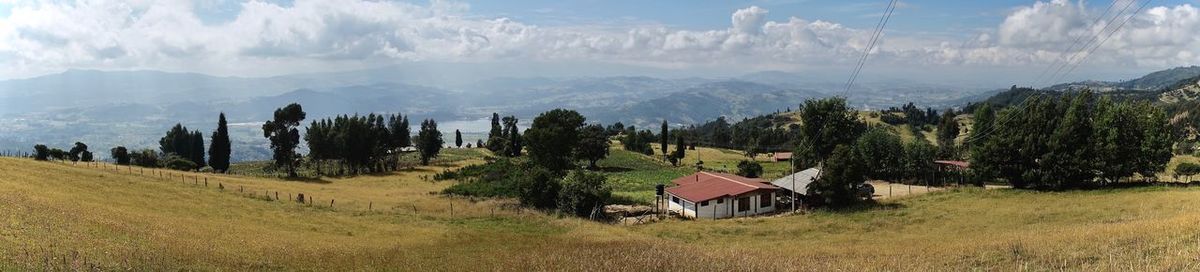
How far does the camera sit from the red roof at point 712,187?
154 ft

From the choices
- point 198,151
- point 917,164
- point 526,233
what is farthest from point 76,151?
point 917,164

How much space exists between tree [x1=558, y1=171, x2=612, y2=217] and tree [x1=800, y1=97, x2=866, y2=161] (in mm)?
36496

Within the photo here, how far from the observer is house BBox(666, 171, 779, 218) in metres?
46.8

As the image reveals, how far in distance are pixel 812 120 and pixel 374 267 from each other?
225 ft

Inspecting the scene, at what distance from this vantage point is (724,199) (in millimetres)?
46781

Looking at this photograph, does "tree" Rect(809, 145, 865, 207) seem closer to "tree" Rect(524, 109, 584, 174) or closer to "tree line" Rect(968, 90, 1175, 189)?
"tree line" Rect(968, 90, 1175, 189)

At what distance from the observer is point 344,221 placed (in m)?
34.8

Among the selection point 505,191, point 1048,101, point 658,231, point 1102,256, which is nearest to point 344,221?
point 658,231

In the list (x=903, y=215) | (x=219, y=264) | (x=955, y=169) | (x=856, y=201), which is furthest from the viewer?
(x=955, y=169)

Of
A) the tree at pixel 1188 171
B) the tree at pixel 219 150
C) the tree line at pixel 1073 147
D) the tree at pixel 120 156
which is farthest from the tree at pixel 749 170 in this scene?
the tree at pixel 120 156

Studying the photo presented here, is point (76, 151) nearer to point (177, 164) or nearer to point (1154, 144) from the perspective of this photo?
point (177, 164)

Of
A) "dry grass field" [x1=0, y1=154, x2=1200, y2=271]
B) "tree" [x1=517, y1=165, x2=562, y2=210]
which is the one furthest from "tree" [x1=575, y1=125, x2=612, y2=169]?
"tree" [x1=517, y1=165, x2=562, y2=210]

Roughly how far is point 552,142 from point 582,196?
27.9 metres

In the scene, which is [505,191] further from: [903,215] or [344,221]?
[903,215]
